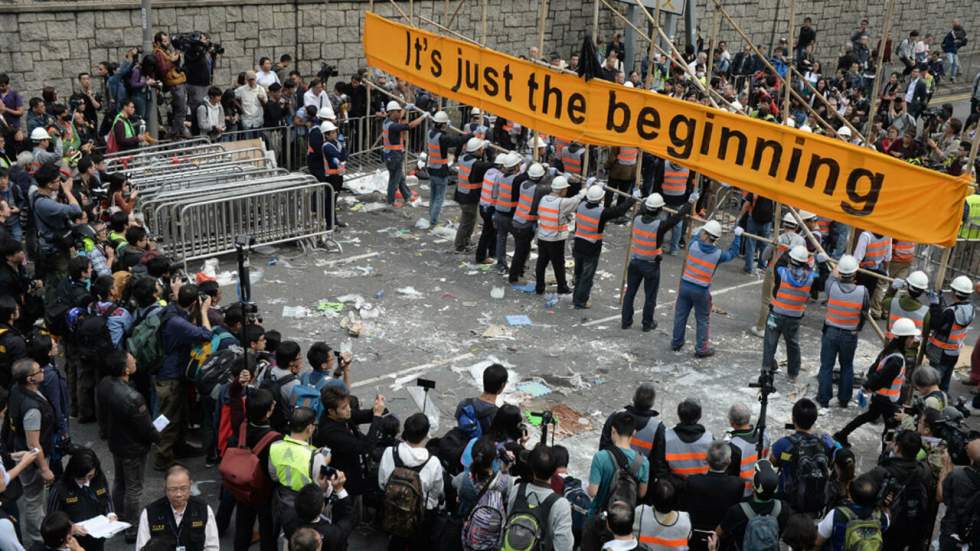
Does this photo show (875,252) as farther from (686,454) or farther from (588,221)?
(686,454)

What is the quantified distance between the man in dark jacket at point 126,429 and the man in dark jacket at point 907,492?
17.9ft

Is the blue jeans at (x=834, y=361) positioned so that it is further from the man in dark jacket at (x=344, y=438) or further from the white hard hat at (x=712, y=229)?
the man in dark jacket at (x=344, y=438)

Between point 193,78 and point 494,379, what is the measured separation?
1159cm

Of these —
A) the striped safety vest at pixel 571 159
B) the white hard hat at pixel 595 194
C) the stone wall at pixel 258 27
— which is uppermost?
the stone wall at pixel 258 27

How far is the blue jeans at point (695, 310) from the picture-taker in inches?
460

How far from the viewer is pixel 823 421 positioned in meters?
10.8

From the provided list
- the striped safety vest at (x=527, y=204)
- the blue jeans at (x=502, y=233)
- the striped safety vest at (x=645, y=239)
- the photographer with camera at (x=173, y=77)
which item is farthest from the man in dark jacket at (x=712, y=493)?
the photographer with camera at (x=173, y=77)

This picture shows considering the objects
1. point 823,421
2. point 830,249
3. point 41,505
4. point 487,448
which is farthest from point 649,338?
point 41,505

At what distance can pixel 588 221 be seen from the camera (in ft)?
41.6

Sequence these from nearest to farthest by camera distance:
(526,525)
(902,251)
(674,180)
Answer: (526,525), (902,251), (674,180)

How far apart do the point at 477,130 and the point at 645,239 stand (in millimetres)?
4257

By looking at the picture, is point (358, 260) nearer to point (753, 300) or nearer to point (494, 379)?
point (753, 300)

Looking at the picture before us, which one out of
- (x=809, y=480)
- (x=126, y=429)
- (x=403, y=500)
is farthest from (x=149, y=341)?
(x=809, y=480)

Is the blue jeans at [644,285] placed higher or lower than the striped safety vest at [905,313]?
lower
